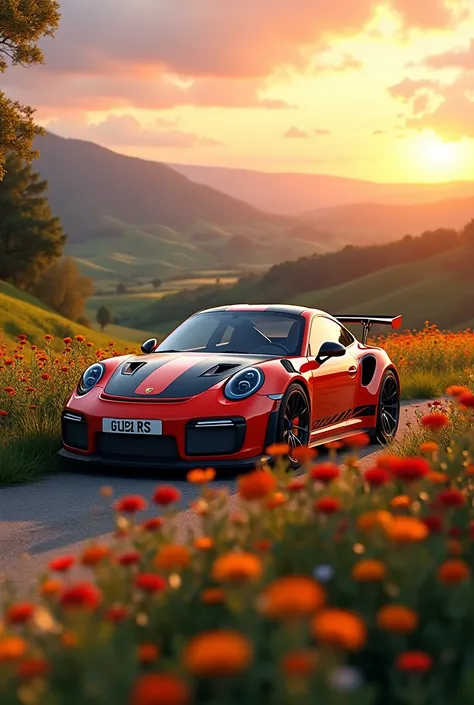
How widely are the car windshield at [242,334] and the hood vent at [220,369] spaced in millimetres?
664

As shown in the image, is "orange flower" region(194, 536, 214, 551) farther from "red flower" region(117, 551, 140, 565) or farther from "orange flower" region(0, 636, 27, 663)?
"orange flower" region(0, 636, 27, 663)

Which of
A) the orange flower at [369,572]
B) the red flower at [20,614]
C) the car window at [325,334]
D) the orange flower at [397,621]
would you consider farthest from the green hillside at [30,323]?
the orange flower at [397,621]

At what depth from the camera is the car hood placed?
30.6 ft

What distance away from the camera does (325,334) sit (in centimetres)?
1095

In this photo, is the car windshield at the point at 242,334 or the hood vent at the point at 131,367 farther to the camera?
the car windshield at the point at 242,334

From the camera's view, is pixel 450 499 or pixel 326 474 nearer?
pixel 450 499

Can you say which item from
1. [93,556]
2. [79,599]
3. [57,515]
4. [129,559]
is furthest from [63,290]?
[79,599]

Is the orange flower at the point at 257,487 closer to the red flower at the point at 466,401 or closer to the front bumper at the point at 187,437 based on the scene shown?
the red flower at the point at 466,401

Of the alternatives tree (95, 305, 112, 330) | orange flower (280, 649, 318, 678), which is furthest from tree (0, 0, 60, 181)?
tree (95, 305, 112, 330)

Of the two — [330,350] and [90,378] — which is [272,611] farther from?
[330,350]

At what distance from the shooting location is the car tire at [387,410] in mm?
11516

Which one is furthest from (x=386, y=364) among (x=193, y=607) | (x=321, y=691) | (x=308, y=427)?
(x=321, y=691)

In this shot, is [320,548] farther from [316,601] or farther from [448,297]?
[448,297]

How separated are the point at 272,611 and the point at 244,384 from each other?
7179 mm
